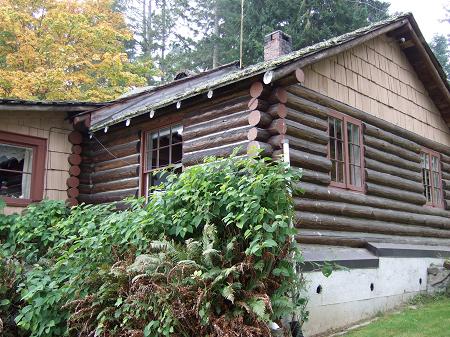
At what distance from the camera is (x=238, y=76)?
795cm

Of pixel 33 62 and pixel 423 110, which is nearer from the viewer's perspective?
pixel 423 110

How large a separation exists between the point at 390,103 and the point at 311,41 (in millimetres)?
14769

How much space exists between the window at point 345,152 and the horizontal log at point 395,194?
0.37m

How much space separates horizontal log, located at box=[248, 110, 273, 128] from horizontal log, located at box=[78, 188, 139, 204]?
3.78m

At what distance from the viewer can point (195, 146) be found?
30.6 ft

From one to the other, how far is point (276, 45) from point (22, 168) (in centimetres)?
674

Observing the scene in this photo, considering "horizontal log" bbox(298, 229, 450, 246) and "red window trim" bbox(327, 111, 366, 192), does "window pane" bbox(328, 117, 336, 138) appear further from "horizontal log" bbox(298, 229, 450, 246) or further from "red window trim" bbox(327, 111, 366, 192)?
"horizontal log" bbox(298, 229, 450, 246)

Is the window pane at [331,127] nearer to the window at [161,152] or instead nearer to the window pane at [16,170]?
the window at [161,152]

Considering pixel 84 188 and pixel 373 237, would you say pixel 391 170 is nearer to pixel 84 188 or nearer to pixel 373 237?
pixel 373 237

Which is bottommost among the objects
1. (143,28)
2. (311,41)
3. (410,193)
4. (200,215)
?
(200,215)

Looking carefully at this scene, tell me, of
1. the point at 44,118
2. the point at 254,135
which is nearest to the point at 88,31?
the point at 44,118

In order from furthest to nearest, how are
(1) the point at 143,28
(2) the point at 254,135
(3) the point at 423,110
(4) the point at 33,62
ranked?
(1) the point at 143,28, (4) the point at 33,62, (3) the point at 423,110, (2) the point at 254,135

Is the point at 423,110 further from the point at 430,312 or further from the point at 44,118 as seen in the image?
the point at 44,118

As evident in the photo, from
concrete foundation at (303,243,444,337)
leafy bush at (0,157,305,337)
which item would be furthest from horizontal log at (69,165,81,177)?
concrete foundation at (303,243,444,337)
